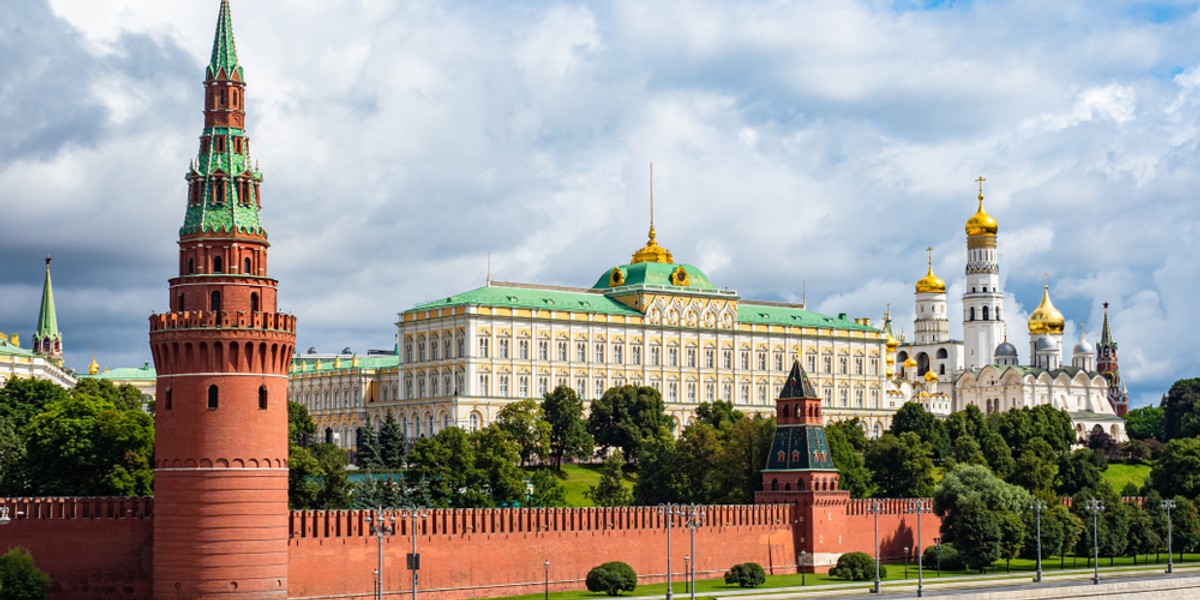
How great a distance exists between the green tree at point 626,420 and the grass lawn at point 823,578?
1633 inches

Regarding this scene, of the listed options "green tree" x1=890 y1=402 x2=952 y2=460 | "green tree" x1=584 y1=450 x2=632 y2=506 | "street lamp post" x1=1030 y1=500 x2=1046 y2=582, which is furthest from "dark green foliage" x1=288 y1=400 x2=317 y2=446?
"street lamp post" x1=1030 y1=500 x2=1046 y2=582

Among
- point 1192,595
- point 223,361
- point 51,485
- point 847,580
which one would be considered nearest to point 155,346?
point 223,361

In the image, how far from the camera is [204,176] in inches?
3425

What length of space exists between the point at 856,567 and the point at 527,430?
47.2 m

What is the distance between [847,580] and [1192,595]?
1876 cm

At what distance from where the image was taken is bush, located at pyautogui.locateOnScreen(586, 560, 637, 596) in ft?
331

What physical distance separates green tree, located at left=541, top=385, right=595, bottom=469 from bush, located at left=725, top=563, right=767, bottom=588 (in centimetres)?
5138

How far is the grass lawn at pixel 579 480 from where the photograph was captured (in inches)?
5827

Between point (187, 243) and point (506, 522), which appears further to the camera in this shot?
point (506, 522)

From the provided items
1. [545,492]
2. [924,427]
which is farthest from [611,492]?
[924,427]

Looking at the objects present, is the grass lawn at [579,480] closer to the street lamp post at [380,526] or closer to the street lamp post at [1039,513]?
the street lamp post at [1039,513]

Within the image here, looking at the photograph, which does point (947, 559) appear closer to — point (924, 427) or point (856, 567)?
point (856, 567)

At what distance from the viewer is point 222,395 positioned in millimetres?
84938

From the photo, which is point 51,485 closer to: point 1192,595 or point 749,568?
point 749,568
